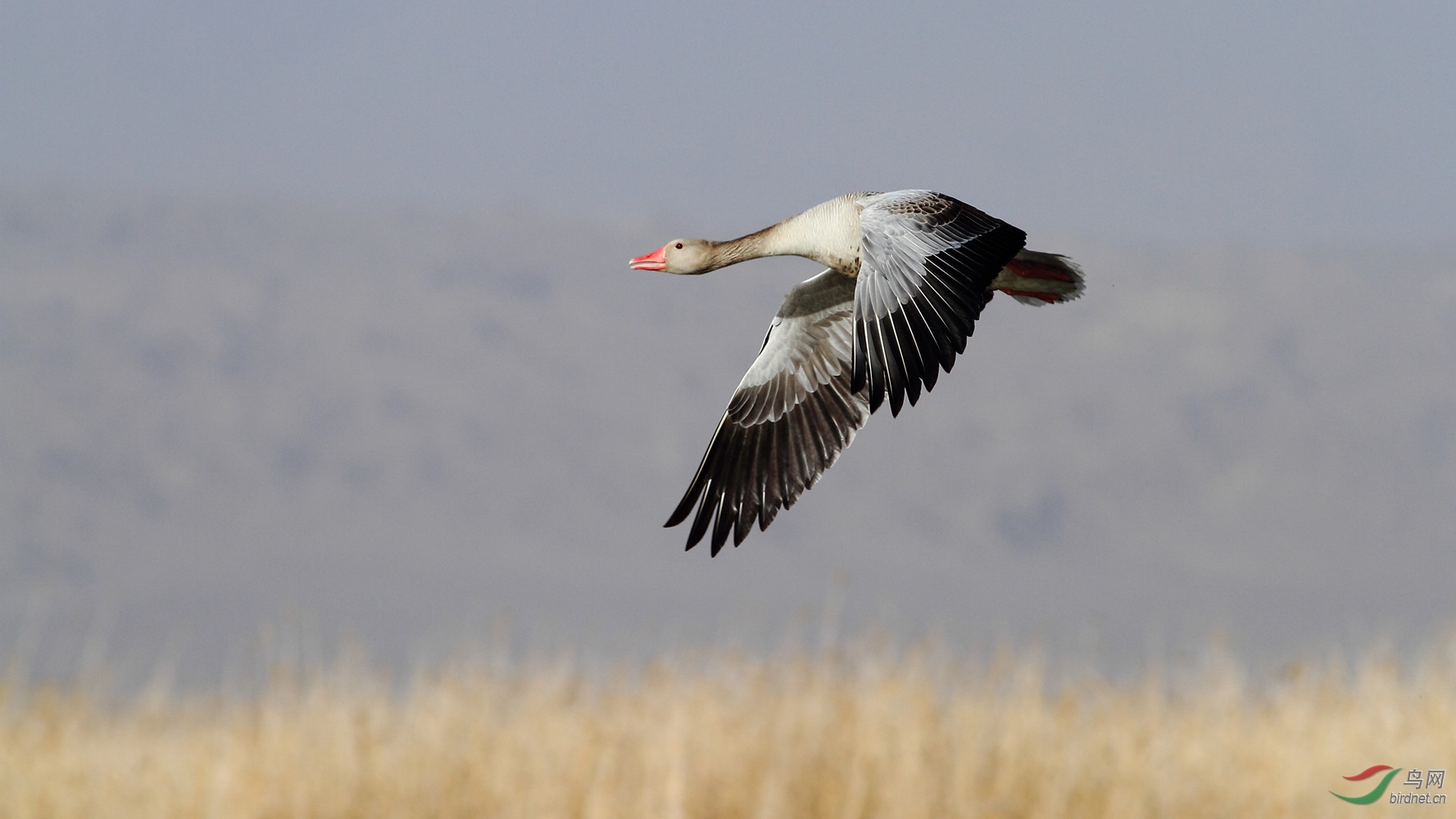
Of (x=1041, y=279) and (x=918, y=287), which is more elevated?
(x=1041, y=279)

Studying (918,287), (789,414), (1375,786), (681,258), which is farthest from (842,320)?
(1375,786)

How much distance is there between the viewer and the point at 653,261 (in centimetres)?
550

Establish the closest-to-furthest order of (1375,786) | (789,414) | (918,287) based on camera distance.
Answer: (918,287)
(789,414)
(1375,786)

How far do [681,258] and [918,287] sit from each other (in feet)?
6.05

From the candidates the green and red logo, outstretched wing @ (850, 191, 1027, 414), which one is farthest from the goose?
the green and red logo

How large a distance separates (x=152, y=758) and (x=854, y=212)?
6.37 m

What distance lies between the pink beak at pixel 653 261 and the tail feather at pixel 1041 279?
4.98 feet

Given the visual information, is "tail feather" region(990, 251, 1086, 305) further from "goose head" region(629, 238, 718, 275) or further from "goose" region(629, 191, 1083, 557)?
"goose head" region(629, 238, 718, 275)

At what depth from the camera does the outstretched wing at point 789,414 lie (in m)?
5.55

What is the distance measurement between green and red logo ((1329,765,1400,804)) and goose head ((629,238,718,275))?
5507 mm

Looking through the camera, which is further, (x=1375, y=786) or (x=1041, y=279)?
(x=1375, y=786)

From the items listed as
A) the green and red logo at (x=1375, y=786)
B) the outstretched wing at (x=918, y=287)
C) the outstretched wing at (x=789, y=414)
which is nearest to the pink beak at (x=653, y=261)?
the outstretched wing at (x=789, y=414)

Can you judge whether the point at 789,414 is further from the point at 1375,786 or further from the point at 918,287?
the point at 1375,786

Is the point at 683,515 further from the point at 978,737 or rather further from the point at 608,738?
the point at 978,737
